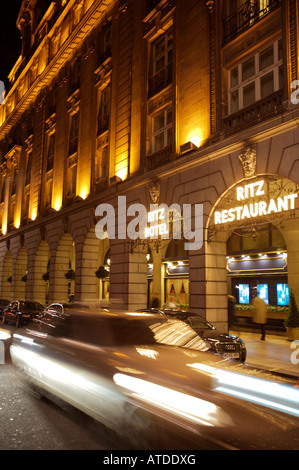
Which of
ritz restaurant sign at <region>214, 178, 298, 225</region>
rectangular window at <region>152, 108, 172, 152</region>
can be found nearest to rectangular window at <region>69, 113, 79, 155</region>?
rectangular window at <region>152, 108, 172, 152</region>

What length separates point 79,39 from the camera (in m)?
23.2

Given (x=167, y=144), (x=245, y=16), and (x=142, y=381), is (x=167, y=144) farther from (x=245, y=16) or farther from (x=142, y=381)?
(x=142, y=381)

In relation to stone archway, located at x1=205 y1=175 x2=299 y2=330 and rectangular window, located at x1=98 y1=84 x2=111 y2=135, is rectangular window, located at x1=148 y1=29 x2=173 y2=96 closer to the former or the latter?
rectangular window, located at x1=98 y1=84 x2=111 y2=135

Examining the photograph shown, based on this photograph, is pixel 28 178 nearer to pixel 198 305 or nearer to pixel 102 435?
pixel 198 305

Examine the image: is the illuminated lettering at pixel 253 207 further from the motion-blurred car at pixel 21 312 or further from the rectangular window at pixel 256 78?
the motion-blurred car at pixel 21 312

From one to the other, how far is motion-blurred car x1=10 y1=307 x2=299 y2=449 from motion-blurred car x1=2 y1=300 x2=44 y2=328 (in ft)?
37.4

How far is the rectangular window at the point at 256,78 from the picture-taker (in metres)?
11.3

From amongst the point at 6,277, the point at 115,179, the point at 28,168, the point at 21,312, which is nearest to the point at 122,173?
the point at 115,179

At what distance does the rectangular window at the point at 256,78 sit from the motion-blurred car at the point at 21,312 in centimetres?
1289

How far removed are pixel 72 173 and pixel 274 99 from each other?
50.8ft

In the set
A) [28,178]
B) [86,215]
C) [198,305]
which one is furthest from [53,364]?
[28,178]

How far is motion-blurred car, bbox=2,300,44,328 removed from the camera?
691 inches

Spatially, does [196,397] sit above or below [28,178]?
below

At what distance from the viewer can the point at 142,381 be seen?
13.7ft
